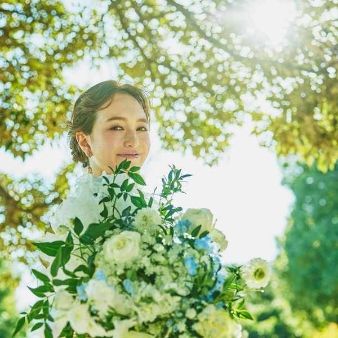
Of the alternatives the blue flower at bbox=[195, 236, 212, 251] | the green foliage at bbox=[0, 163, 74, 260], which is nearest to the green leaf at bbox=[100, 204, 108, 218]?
the blue flower at bbox=[195, 236, 212, 251]

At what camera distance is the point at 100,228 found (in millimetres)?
2447

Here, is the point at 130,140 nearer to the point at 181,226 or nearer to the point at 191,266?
the point at 181,226

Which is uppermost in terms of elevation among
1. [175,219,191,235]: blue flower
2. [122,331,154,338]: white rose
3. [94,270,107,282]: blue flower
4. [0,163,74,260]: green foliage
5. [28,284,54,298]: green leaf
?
[0,163,74,260]: green foliage

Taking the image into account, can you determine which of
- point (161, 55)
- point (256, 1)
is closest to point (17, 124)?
point (161, 55)

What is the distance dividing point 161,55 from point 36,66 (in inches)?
49.6

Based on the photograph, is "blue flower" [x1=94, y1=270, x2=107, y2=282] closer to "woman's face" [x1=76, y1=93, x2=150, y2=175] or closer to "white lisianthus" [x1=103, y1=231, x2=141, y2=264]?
"white lisianthus" [x1=103, y1=231, x2=141, y2=264]

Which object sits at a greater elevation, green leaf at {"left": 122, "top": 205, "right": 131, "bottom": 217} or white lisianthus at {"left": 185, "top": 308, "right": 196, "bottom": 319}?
green leaf at {"left": 122, "top": 205, "right": 131, "bottom": 217}

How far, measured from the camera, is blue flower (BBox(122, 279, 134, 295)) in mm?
2250

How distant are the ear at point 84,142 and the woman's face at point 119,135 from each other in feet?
0.31

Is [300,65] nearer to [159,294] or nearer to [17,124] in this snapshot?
[17,124]

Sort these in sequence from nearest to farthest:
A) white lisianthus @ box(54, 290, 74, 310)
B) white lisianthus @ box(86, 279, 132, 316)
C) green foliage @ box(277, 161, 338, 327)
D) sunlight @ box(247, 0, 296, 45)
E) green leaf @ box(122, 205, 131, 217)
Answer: white lisianthus @ box(86, 279, 132, 316) → white lisianthus @ box(54, 290, 74, 310) → green leaf @ box(122, 205, 131, 217) → sunlight @ box(247, 0, 296, 45) → green foliage @ box(277, 161, 338, 327)

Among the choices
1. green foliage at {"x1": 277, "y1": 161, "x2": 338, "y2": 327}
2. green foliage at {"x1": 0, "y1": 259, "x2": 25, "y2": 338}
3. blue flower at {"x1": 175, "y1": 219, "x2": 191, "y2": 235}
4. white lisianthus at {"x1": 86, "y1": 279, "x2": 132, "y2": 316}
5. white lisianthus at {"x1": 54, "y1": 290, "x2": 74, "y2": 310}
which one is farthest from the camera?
green foliage at {"x1": 0, "y1": 259, "x2": 25, "y2": 338}

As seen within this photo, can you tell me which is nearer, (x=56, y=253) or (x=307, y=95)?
(x=56, y=253)

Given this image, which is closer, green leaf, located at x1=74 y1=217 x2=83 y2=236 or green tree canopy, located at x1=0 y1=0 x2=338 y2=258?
green leaf, located at x1=74 y1=217 x2=83 y2=236
